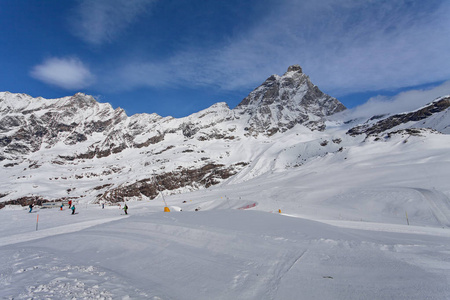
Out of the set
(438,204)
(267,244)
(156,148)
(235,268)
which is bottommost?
(438,204)

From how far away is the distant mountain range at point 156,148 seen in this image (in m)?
91.8

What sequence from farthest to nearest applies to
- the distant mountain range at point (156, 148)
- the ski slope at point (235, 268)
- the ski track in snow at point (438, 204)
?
1. the distant mountain range at point (156, 148)
2. the ski track in snow at point (438, 204)
3. the ski slope at point (235, 268)

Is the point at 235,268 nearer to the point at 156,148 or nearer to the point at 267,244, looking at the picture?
the point at 267,244

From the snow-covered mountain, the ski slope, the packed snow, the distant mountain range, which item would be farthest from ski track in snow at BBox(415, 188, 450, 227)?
the distant mountain range

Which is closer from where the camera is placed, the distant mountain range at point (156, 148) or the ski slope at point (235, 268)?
the ski slope at point (235, 268)

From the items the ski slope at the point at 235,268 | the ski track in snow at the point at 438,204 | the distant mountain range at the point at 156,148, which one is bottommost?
the ski track in snow at the point at 438,204

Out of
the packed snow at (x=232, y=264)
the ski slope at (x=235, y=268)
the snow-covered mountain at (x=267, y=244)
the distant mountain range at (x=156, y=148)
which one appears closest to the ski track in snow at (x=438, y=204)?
the snow-covered mountain at (x=267, y=244)

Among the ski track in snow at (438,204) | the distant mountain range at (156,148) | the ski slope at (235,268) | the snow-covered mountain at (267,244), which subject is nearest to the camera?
the ski slope at (235,268)

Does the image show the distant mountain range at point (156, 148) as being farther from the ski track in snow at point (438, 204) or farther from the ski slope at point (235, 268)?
the ski slope at point (235, 268)

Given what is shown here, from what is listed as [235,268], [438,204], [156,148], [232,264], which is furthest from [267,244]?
[156,148]

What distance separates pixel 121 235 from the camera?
32.3 feet

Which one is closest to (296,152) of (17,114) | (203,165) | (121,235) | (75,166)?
(203,165)

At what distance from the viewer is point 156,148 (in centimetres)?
15700

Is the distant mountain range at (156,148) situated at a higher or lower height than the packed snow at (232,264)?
higher
